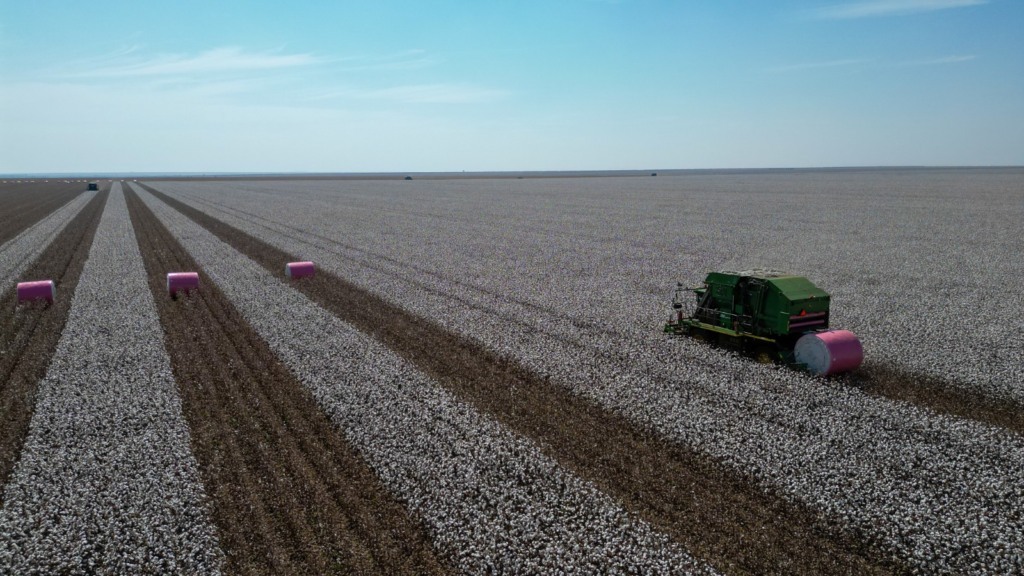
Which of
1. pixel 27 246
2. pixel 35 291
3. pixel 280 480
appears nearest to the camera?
pixel 280 480

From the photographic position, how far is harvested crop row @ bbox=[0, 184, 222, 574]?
936 cm

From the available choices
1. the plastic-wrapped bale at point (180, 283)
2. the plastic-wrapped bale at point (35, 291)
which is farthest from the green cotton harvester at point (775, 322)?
the plastic-wrapped bale at point (35, 291)

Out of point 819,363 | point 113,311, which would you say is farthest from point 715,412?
point 113,311

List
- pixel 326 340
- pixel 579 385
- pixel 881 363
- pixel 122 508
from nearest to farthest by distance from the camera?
pixel 122 508
pixel 579 385
pixel 881 363
pixel 326 340

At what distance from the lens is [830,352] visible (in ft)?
50.8

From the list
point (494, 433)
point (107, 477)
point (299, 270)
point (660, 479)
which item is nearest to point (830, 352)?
point (660, 479)

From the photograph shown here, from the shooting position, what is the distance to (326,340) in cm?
1983

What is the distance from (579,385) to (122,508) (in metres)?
9.69

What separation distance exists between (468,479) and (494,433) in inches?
73.8

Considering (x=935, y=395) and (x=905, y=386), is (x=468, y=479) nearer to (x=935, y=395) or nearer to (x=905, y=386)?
(x=905, y=386)

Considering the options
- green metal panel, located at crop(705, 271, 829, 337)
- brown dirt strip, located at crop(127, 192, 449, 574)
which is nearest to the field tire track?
green metal panel, located at crop(705, 271, 829, 337)

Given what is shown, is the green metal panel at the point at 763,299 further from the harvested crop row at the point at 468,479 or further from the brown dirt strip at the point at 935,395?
the harvested crop row at the point at 468,479

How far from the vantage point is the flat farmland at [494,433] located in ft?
31.2

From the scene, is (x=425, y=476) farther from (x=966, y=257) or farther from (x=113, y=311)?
(x=966, y=257)
